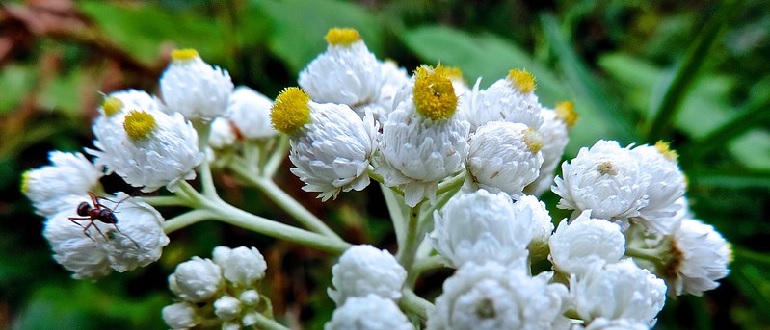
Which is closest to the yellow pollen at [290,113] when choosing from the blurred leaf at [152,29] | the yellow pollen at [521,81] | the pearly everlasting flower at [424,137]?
the pearly everlasting flower at [424,137]

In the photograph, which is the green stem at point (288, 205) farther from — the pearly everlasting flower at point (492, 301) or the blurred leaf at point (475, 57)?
the blurred leaf at point (475, 57)

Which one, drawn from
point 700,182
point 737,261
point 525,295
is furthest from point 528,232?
point 700,182

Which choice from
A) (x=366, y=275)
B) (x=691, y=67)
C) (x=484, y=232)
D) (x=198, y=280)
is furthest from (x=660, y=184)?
(x=691, y=67)

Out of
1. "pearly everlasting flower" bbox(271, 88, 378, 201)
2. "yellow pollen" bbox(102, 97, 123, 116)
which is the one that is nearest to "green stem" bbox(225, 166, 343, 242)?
"pearly everlasting flower" bbox(271, 88, 378, 201)

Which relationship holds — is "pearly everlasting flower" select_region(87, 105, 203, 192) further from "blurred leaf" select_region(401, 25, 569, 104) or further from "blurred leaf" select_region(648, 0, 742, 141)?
"blurred leaf" select_region(648, 0, 742, 141)

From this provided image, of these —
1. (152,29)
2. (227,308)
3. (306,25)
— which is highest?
(306,25)

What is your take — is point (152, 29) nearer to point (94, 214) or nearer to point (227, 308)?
point (94, 214)
